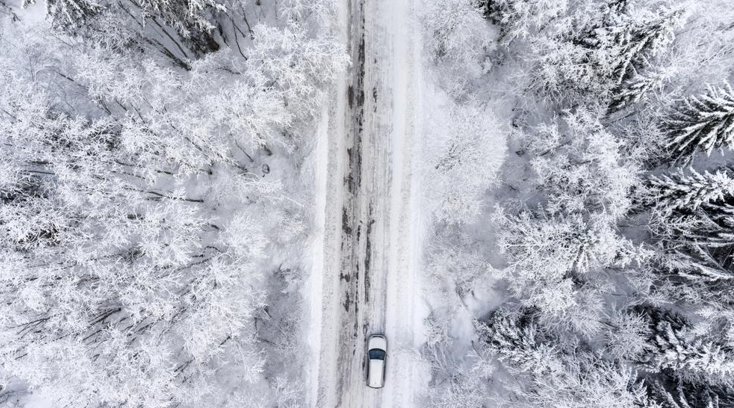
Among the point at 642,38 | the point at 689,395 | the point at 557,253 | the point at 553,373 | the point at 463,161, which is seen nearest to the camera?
the point at 642,38

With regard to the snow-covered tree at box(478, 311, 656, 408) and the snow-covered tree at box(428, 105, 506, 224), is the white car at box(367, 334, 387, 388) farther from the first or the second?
the snow-covered tree at box(428, 105, 506, 224)

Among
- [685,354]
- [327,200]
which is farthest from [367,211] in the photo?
[685,354]

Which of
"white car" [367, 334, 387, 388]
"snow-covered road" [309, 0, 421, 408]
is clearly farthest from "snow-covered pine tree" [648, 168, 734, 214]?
"white car" [367, 334, 387, 388]

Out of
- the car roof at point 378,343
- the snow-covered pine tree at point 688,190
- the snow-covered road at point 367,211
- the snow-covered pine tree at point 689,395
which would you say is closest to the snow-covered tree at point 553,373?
the snow-covered pine tree at point 689,395

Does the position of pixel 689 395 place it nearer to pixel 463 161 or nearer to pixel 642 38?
pixel 463 161

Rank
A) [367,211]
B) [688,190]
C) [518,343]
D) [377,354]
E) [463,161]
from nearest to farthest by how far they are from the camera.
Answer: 1. [688,190]
2. [518,343]
3. [463,161]
4. [377,354]
5. [367,211]

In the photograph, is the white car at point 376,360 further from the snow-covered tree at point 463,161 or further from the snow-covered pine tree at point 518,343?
the snow-covered tree at point 463,161
